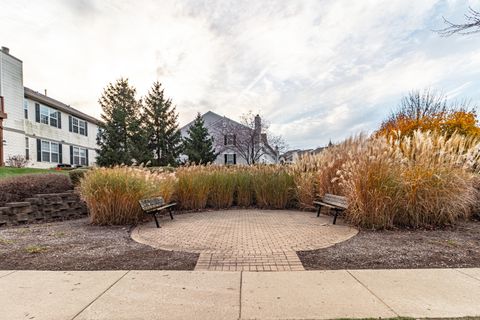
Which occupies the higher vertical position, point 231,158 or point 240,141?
point 240,141

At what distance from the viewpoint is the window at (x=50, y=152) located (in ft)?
68.4

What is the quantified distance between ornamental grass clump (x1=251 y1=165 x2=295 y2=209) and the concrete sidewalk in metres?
5.31

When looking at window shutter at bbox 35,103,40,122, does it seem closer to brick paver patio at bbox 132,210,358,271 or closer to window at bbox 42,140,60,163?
window at bbox 42,140,60,163

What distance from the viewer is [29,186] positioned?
7828 millimetres

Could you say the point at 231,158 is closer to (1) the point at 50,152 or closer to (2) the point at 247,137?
(2) the point at 247,137

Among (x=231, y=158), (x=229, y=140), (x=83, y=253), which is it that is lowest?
(x=83, y=253)

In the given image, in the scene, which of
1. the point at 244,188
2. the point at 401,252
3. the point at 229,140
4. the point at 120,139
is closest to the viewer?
the point at 401,252

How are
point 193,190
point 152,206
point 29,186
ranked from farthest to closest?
point 193,190 → point 29,186 → point 152,206

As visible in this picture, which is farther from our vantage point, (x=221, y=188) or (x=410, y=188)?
(x=221, y=188)

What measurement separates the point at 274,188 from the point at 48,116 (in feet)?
73.1

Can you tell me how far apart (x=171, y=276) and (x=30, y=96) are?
23.3 m

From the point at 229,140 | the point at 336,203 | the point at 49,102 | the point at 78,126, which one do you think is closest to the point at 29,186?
the point at 336,203

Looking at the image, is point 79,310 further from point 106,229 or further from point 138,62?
point 138,62

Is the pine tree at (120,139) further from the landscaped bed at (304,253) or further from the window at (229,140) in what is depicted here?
the landscaped bed at (304,253)
